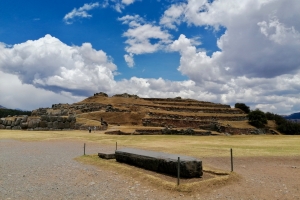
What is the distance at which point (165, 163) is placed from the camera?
11.4 metres

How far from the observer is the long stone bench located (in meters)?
10.7

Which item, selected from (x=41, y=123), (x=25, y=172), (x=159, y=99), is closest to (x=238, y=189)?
(x=25, y=172)

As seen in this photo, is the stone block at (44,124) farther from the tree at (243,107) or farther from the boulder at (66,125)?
the tree at (243,107)

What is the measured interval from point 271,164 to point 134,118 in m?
45.6

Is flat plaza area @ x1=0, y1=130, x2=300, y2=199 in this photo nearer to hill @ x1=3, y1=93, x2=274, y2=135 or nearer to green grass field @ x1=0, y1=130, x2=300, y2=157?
green grass field @ x1=0, y1=130, x2=300, y2=157

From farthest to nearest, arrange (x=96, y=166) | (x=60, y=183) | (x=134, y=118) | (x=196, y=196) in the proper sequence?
(x=134, y=118), (x=96, y=166), (x=60, y=183), (x=196, y=196)

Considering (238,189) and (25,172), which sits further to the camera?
(25,172)

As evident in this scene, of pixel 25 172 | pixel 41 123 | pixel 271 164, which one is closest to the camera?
pixel 25 172

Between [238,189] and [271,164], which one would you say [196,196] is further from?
[271,164]

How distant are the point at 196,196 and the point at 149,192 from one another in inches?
61.1

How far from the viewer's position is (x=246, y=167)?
13906 millimetres

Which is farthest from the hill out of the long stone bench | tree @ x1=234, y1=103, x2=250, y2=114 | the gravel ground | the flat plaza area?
the flat plaza area

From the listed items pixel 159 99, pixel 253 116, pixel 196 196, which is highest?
pixel 159 99

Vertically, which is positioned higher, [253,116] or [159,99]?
[159,99]
